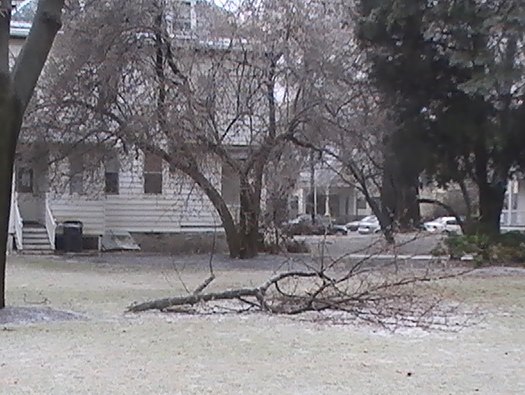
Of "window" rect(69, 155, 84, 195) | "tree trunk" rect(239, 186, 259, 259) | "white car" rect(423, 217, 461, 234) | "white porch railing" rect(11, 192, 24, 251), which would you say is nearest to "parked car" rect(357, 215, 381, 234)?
"white car" rect(423, 217, 461, 234)

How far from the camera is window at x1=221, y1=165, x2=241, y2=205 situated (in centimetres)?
2253

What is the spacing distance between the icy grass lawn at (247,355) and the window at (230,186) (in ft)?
32.8

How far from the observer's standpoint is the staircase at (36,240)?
26.3 m

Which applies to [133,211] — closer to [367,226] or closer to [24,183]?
[24,183]

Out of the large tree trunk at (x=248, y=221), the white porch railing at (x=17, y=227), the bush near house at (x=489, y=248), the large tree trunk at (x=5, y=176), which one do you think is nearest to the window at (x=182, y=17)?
the large tree trunk at (x=248, y=221)

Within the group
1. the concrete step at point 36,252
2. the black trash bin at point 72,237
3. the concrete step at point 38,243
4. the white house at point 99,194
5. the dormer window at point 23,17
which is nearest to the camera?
A: the dormer window at point 23,17

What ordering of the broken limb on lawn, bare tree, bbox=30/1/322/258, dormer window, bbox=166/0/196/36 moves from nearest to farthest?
the broken limb on lawn, bare tree, bbox=30/1/322/258, dormer window, bbox=166/0/196/36

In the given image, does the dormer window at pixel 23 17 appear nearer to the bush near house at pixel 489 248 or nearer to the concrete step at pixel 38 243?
the concrete step at pixel 38 243

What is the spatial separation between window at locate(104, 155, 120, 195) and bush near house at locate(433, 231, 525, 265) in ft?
33.0

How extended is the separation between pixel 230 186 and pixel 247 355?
16023 millimetres

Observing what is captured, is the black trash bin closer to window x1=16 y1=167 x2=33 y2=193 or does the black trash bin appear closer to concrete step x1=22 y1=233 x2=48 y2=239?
concrete step x1=22 y1=233 x2=48 y2=239

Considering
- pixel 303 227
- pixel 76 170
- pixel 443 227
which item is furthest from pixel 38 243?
pixel 443 227

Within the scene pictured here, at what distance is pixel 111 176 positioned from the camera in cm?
2895

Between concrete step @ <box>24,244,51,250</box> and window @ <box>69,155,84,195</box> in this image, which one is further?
concrete step @ <box>24,244,51,250</box>
